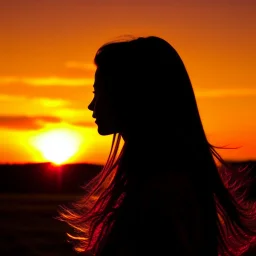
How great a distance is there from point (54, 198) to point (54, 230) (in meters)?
7.84

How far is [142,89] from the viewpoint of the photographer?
3215 millimetres

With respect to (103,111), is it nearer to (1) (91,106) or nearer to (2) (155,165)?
(1) (91,106)

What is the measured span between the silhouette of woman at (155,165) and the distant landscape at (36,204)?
5964mm

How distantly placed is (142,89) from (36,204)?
19.1 metres

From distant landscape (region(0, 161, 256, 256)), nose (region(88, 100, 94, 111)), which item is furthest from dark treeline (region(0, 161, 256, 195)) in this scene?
nose (region(88, 100, 94, 111))

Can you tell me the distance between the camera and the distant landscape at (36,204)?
14.1 metres

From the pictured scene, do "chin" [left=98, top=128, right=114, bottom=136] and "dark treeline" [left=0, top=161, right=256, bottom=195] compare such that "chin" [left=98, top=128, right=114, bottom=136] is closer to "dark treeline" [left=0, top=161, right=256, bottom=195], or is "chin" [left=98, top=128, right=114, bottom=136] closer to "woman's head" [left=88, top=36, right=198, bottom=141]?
"woman's head" [left=88, top=36, right=198, bottom=141]

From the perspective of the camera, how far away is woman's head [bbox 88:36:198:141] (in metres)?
3.15

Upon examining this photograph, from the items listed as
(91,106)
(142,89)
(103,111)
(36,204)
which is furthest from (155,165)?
(36,204)

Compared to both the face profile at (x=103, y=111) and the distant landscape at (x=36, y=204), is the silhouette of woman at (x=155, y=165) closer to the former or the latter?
the face profile at (x=103, y=111)

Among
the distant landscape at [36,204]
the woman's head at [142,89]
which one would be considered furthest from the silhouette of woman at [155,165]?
the distant landscape at [36,204]

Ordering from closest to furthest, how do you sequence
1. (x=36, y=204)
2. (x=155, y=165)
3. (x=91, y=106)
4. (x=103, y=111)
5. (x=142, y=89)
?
(x=155, y=165) → (x=142, y=89) → (x=103, y=111) → (x=91, y=106) → (x=36, y=204)

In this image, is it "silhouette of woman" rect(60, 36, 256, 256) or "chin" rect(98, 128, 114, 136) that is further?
"chin" rect(98, 128, 114, 136)

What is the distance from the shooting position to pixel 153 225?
118 inches
